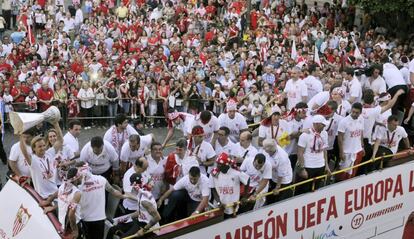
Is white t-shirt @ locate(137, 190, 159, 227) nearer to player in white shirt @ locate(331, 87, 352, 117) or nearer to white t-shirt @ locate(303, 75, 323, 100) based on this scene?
player in white shirt @ locate(331, 87, 352, 117)

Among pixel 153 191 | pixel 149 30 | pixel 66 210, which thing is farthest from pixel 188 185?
pixel 149 30

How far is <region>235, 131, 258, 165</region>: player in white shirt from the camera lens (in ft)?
33.3

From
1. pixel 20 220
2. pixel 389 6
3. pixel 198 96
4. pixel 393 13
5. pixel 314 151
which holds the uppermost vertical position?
pixel 389 6

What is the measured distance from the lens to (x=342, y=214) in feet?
33.8

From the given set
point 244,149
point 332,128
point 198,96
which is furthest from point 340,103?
point 198,96

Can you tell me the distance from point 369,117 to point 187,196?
3.82 metres

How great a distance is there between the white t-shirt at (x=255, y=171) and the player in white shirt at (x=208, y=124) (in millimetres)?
1271

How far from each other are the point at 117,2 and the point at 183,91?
9.72m

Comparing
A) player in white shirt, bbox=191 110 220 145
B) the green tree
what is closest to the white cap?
player in white shirt, bbox=191 110 220 145

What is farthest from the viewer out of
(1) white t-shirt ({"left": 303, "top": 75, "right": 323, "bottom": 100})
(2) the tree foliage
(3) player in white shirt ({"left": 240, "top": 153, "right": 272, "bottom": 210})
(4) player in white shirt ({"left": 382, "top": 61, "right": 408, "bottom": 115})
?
(2) the tree foliage

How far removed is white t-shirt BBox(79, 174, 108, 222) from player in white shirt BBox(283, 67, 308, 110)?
21.5ft

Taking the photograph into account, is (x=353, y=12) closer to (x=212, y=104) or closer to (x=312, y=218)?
(x=212, y=104)

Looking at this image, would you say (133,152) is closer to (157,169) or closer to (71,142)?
(157,169)

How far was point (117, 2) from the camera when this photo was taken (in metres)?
25.9
